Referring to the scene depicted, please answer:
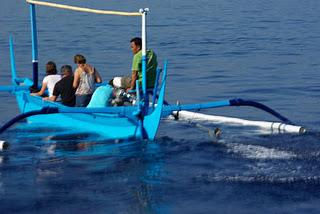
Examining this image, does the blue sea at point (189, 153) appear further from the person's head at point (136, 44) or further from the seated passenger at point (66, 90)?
the person's head at point (136, 44)

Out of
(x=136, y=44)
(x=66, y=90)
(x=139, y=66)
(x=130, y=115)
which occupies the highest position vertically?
(x=136, y=44)

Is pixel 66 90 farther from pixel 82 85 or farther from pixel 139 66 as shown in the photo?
pixel 139 66

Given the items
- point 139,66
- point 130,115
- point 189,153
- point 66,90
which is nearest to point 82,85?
point 66,90

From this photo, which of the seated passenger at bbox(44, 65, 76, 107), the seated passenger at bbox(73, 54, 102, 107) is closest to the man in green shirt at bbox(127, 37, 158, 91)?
the seated passenger at bbox(73, 54, 102, 107)

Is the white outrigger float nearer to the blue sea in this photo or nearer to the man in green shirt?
the blue sea

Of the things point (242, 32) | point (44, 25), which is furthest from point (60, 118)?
point (44, 25)

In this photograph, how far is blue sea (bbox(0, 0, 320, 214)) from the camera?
11.4 metres

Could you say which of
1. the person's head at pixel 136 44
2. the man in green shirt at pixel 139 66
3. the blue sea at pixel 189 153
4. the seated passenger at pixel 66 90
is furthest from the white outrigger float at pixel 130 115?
the person's head at pixel 136 44

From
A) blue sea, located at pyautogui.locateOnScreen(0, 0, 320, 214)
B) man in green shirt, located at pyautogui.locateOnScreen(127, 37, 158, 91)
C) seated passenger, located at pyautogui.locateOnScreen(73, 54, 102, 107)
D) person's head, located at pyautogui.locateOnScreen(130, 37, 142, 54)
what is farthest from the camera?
seated passenger, located at pyautogui.locateOnScreen(73, 54, 102, 107)

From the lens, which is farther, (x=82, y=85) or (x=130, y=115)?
(x=82, y=85)

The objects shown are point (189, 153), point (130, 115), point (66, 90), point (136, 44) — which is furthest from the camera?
point (66, 90)

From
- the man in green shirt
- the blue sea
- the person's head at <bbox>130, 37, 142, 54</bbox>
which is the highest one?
the person's head at <bbox>130, 37, 142, 54</bbox>

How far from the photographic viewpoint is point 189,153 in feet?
46.1

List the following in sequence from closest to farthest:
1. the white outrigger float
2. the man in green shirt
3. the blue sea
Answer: the blue sea < the white outrigger float < the man in green shirt
